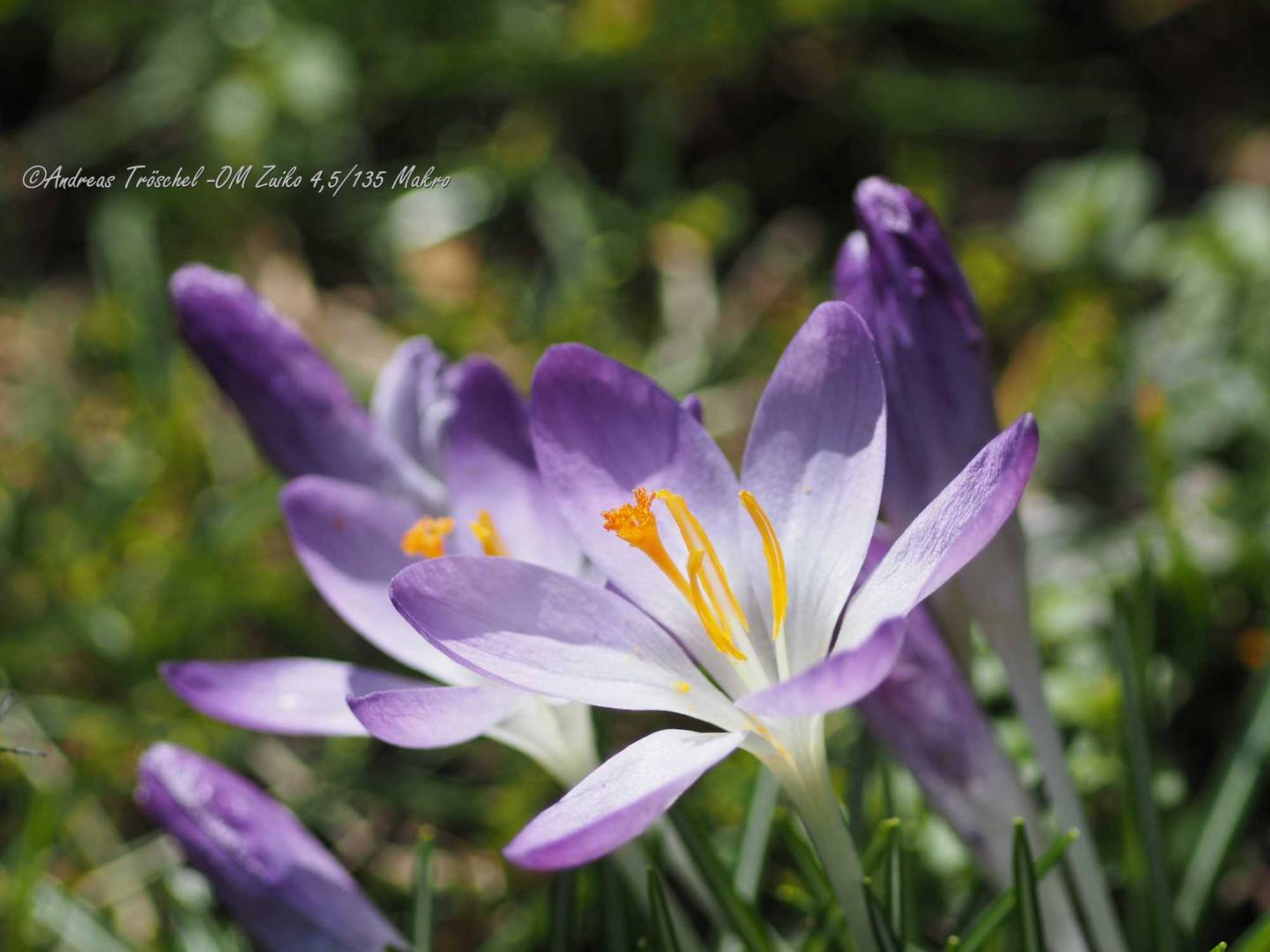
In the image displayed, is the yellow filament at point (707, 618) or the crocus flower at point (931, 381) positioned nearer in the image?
the yellow filament at point (707, 618)

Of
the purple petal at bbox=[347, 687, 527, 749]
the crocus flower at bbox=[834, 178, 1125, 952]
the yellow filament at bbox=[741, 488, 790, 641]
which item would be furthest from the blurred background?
the purple petal at bbox=[347, 687, 527, 749]


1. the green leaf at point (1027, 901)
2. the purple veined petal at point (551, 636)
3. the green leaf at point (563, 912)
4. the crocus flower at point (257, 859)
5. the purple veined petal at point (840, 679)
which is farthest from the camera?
the green leaf at point (563, 912)

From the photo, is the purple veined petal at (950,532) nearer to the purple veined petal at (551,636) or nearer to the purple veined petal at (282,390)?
the purple veined petal at (551,636)

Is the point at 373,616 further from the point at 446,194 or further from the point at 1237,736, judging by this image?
the point at 446,194

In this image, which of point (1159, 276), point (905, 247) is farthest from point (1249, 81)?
point (905, 247)

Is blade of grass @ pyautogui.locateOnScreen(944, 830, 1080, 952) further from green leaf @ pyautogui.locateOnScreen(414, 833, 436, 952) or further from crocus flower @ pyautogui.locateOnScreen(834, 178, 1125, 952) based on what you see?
green leaf @ pyautogui.locateOnScreen(414, 833, 436, 952)

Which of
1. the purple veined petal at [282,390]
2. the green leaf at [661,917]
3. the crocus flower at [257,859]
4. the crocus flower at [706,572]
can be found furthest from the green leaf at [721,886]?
the purple veined petal at [282,390]
